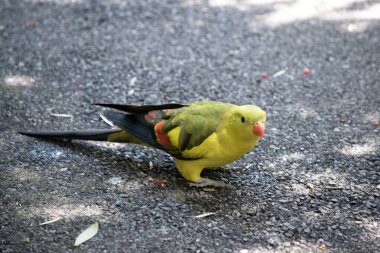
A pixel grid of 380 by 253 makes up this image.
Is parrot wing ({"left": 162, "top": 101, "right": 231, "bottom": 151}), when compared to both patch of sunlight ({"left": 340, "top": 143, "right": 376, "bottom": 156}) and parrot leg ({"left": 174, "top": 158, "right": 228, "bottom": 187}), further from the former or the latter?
patch of sunlight ({"left": 340, "top": 143, "right": 376, "bottom": 156})

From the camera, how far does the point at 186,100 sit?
498 centimetres

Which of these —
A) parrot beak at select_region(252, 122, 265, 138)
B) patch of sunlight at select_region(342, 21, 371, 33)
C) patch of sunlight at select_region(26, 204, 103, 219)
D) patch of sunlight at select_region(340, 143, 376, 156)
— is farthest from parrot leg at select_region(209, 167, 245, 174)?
patch of sunlight at select_region(342, 21, 371, 33)

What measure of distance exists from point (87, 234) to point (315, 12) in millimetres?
4199

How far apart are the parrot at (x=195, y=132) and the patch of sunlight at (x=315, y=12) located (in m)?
2.83

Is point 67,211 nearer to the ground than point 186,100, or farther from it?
nearer to the ground

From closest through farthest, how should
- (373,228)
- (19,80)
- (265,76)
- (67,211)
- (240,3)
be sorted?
(373,228)
(67,211)
(19,80)
(265,76)
(240,3)

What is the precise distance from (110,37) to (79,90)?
1.11m

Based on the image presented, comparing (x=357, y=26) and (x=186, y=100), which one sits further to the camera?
(x=357, y=26)

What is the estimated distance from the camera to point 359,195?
3777 mm

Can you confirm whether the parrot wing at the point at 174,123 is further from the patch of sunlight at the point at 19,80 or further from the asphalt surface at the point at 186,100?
the patch of sunlight at the point at 19,80

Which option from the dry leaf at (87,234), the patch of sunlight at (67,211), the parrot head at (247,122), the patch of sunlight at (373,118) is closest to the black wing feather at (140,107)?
the parrot head at (247,122)

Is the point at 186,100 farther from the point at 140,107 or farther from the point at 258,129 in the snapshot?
the point at 258,129

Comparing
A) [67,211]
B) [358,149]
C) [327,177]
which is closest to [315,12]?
[358,149]

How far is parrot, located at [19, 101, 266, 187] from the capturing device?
3494 millimetres
